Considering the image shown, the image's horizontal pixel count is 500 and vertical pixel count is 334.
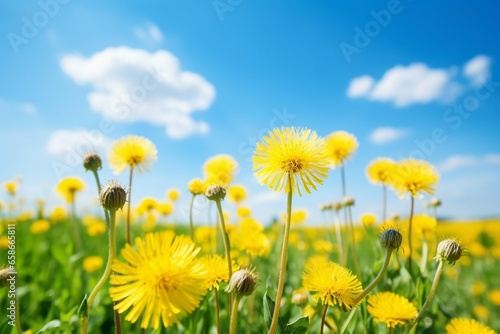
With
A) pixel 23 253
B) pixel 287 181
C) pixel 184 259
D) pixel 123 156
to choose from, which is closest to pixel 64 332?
pixel 123 156

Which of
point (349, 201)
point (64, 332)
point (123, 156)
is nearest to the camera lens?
point (64, 332)

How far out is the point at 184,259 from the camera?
1.11 metres

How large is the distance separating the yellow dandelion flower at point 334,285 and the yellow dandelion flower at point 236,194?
199 centimetres

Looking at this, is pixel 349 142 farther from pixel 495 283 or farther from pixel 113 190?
pixel 495 283

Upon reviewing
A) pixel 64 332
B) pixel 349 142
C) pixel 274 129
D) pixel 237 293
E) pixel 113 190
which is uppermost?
pixel 349 142

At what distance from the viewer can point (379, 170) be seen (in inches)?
113

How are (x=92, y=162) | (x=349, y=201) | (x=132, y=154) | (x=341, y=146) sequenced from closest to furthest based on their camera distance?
1. (x=92, y=162)
2. (x=132, y=154)
3. (x=341, y=146)
4. (x=349, y=201)

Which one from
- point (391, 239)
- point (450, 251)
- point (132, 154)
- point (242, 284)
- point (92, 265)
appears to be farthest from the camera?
point (92, 265)

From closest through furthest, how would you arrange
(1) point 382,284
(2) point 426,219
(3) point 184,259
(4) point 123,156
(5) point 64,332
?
(3) point 184,259, (5) point 64,332, (4) point 123,156, (1) point 382,284, (2) point 426,219

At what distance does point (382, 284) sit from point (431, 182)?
65cm

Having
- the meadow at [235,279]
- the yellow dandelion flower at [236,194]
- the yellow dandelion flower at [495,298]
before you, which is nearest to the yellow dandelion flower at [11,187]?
the meadow at [235,279]

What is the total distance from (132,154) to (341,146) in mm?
1502

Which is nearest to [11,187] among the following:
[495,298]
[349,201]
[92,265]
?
[92,265]

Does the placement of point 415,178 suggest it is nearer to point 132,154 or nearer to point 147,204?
point 132,154
